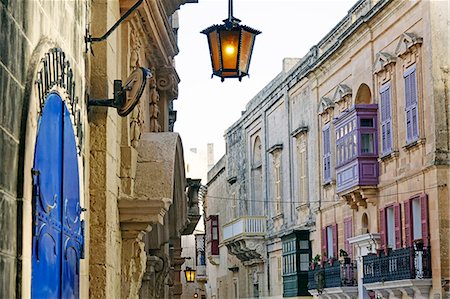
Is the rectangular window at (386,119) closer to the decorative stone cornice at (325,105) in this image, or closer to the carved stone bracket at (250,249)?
the decorative stone cornice at (325,105)

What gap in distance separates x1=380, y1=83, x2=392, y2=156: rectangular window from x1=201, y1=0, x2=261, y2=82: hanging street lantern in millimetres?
19313

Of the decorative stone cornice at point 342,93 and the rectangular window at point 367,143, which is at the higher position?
the decorative stone cornice at point 342,93

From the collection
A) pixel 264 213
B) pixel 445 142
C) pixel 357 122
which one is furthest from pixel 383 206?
pixel 264 213

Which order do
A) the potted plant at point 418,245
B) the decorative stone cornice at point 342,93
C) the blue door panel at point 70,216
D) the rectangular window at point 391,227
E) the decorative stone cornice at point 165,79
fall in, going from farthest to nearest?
1. the decorative stone cornice at point 342,93
2. the rectangular window at point 391,227
3. the potted plant at point 418,245
4. the decorative stone cornice at point 165,79
5. the blue door panel at point 70,216

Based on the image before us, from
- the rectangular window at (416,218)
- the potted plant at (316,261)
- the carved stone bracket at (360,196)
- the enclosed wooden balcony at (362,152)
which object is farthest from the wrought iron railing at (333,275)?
the rectangular window at (416,218)

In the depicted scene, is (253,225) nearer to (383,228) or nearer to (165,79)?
(383,228)

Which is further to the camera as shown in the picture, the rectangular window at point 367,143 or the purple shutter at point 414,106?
the rectangular window at point 367,143

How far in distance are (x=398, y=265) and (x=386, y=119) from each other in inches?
160

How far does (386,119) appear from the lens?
1199 inches

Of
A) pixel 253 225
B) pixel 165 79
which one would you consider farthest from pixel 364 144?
pixel 165 79

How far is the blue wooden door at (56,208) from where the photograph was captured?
19.8 ft

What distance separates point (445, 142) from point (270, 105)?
19.6 meters

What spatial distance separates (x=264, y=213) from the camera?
47.1m

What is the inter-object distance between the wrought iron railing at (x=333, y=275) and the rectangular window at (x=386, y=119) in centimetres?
468
